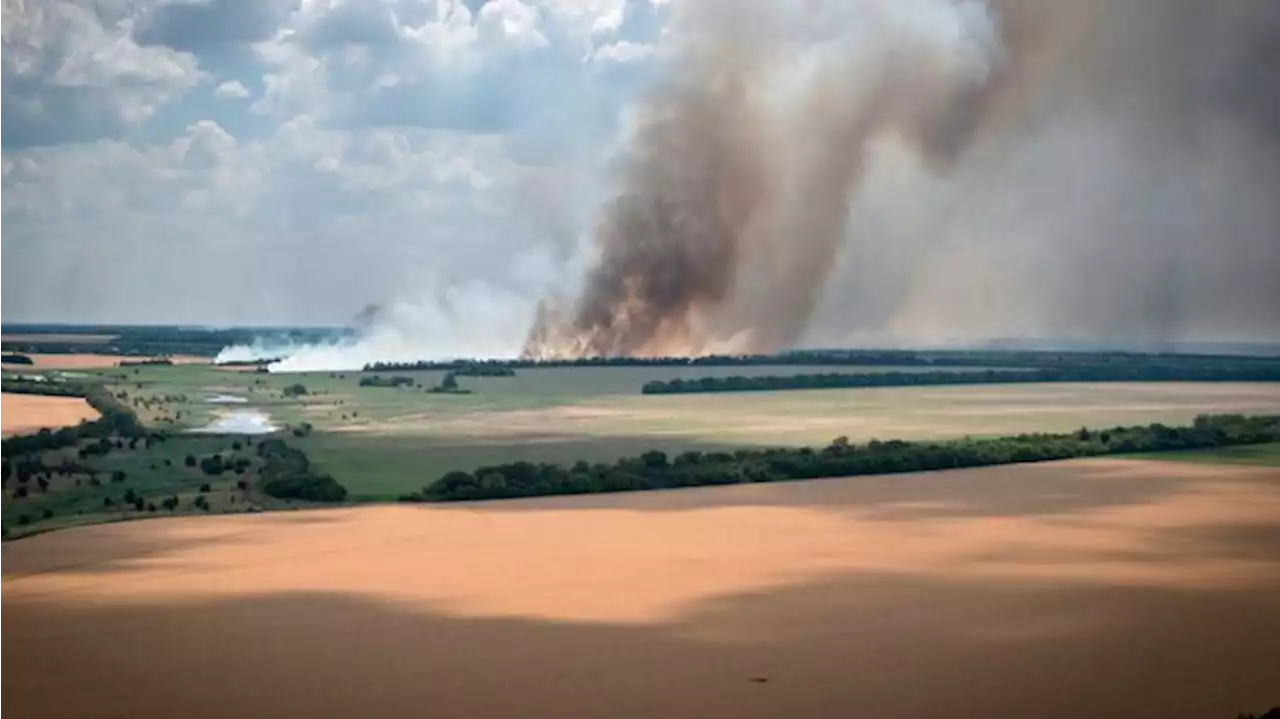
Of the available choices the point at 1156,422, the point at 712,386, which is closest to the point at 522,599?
the point at 1156,422

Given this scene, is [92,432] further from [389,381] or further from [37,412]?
[389,381]

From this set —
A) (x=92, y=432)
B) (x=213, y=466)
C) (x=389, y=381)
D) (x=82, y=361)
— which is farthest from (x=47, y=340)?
(x=213, y=466)

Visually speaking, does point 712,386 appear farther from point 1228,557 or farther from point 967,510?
point 1228,557

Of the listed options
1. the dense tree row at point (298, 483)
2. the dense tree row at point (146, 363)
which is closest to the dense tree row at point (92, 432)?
the dense tree row at point (298, 483)

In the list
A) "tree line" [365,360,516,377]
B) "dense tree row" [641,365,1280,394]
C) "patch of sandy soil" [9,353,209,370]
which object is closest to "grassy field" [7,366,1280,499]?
"tree line" [365,360,516,377]

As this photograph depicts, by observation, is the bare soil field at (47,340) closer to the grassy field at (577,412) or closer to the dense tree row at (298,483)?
the grassy field at (577,412)

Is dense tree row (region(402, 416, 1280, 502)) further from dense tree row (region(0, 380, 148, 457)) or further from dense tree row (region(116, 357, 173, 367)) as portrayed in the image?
dense tree row (region(116, 357, 173, 367))
